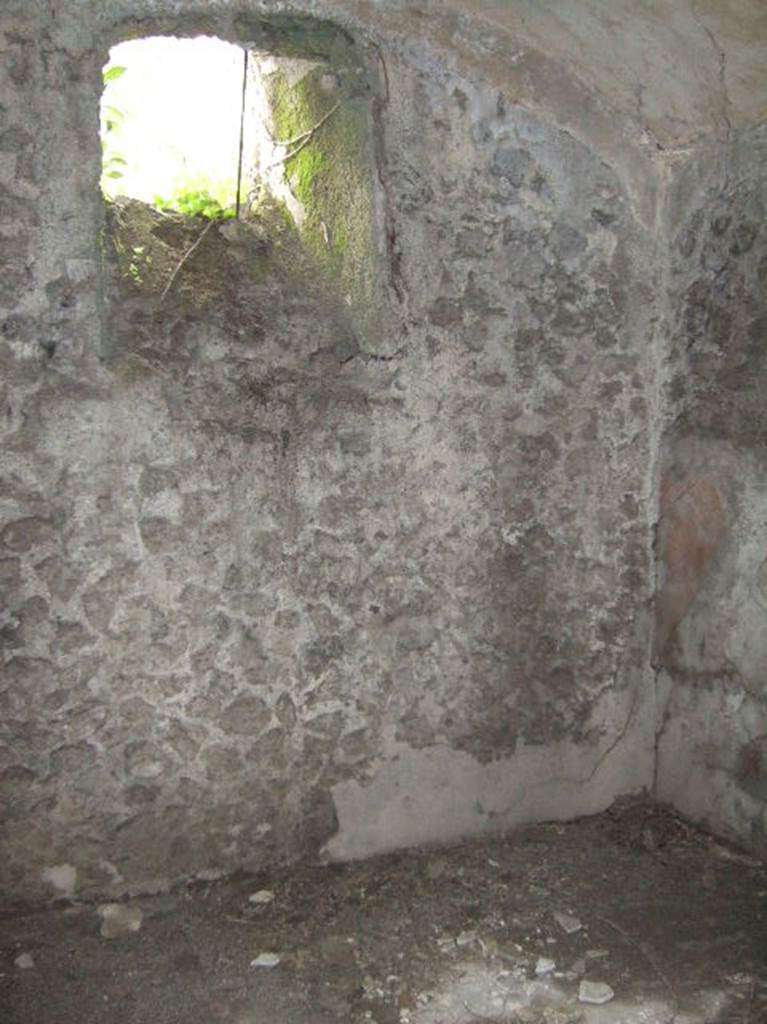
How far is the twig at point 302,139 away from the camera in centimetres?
281

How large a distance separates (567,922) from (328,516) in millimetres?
1161

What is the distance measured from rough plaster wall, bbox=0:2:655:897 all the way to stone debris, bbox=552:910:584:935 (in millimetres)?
412

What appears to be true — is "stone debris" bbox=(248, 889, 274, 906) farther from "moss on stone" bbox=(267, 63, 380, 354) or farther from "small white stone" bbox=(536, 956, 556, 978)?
"moss on stone" bbox=(267, 63, 380, 354)

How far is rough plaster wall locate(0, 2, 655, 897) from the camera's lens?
8.23 feet

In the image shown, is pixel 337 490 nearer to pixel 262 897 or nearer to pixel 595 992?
pixel 262 897

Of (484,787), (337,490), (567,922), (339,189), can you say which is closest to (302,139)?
(339,189)

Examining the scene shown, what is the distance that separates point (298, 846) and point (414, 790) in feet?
1.13

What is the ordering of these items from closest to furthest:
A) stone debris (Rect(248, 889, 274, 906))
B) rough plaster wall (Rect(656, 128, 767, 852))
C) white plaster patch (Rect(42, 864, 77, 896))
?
white plaster patch (Rect(42, 864, 77, 896)) → stone debris (Rect(248, 889, 274, 906)) → rough plaster wall (Rect(656, 128, 767, 852))

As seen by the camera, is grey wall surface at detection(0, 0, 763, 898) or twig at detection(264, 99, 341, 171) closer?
grey wall surface at detection(0, 0, 763, 898)

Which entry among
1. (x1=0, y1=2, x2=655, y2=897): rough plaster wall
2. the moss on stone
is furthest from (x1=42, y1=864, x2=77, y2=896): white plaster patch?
the moss on stone

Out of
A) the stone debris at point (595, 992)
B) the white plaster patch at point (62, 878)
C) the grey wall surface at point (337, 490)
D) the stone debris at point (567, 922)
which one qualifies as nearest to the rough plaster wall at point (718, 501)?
the grey wall surface at point (337, 490)

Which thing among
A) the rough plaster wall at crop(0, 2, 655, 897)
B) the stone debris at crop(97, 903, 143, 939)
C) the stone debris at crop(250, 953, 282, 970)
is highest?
the rough plaster wall at crop(0, 2, 655, 897)

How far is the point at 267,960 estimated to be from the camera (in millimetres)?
2533

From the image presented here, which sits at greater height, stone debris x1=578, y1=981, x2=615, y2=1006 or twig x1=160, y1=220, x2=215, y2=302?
twig x1=160, y1=220, x2=215, y2=302
